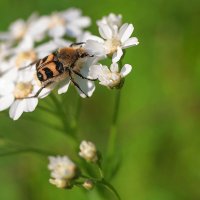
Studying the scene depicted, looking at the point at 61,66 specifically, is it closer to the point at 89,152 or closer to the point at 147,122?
the point at 89,152

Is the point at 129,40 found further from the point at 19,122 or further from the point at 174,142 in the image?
the point at 19,122

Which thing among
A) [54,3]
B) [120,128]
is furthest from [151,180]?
[54,3]

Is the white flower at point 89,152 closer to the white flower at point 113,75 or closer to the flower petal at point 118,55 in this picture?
the white flower at point 113,75

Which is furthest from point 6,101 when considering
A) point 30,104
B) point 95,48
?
point 95,48

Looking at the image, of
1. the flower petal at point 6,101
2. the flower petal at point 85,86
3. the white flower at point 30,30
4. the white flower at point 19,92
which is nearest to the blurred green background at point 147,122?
the white flower at point 30,30

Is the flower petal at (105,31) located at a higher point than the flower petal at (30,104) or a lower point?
higher

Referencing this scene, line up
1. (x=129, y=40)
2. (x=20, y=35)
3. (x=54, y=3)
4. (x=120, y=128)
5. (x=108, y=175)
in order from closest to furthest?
(x=129, y=40)
(x=108, y=175)
(x=20, y=35)
(x=120, y=128)
(x=54, y=3)
